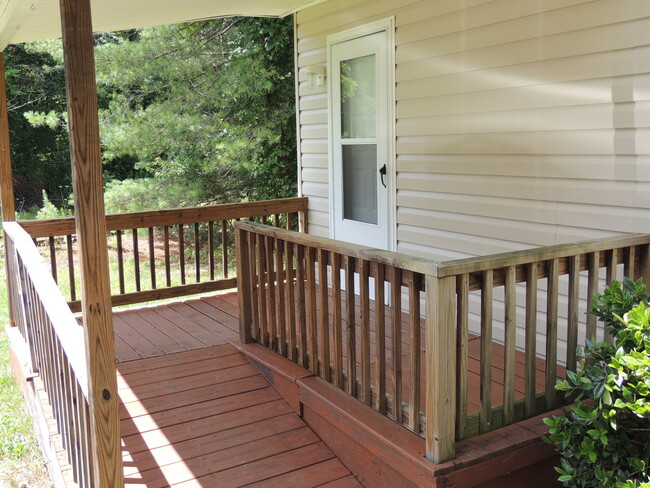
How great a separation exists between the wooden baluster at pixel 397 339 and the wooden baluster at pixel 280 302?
1144 mm

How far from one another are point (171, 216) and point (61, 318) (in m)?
2.80

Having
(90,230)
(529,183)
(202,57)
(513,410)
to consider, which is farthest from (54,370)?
(202,57)

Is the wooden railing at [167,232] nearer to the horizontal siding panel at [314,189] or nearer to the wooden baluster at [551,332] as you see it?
the horizontal siding panel at [314,189]

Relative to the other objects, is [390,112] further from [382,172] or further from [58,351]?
[58,351]

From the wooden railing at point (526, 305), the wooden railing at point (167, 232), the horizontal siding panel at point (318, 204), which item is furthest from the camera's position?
the horizontal siding panel at point (318, 204)

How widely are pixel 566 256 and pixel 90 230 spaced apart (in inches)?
77.3

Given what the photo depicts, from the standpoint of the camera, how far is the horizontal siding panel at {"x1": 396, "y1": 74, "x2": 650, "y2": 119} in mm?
3072

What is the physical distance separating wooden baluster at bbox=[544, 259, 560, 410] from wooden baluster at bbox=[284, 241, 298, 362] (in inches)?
54.8

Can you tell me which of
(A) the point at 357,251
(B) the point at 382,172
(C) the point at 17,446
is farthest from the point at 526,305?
(C) the point at 17,446

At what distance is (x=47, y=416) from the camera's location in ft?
11.8

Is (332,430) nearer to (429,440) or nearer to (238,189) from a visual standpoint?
(429,440)

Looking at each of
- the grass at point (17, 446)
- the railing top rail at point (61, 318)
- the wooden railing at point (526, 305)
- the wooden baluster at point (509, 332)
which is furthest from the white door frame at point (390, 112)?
the grass at point (17, 446)

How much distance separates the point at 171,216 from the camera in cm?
535

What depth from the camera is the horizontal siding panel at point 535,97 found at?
10.1 ft
